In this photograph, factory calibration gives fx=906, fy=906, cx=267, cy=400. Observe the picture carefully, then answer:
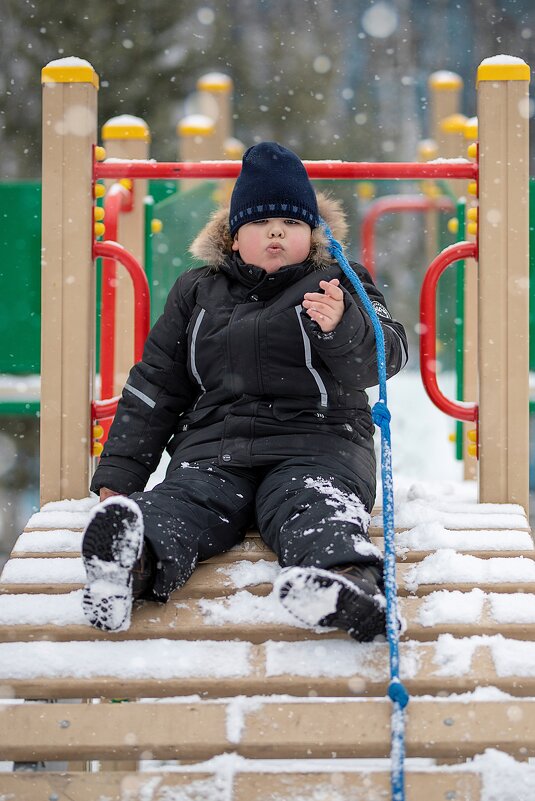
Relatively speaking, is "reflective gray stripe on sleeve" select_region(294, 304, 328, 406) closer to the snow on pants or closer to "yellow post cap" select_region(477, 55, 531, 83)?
the snow on pants

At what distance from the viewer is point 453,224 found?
5297 millimetres

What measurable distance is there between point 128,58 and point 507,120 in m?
10.5

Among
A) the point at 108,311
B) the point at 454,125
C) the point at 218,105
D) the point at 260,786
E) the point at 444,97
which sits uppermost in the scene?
the point at 218,105

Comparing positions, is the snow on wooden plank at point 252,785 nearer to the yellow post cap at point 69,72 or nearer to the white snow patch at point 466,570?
the white snow patch at point 466,570

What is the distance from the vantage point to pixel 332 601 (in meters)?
1.89

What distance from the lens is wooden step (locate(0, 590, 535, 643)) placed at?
2.09 metres

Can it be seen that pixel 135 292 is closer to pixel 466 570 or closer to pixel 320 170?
pixel 320 170

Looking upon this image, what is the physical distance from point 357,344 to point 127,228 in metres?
2.95

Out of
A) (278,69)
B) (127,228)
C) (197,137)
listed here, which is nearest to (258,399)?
(127,228)

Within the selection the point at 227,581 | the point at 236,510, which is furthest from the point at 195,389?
the point at 227,581

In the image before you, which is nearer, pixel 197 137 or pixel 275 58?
pixel 197 137

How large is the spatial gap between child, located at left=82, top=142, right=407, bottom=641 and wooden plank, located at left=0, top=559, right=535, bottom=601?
5 cm

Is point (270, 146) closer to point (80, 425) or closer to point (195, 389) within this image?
point (195, 389)

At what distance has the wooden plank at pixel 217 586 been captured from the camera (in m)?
2.26
